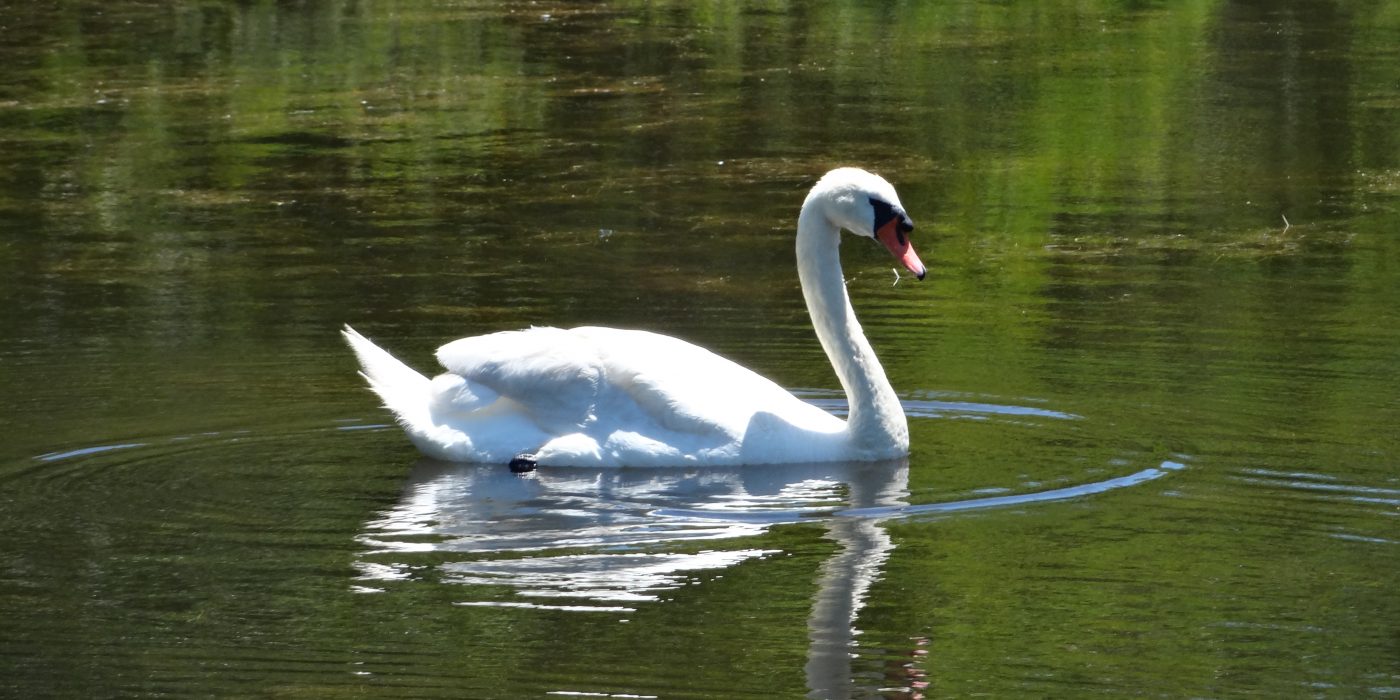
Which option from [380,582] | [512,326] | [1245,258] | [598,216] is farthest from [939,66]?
[380,582]

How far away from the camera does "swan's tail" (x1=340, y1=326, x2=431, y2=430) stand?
945cm

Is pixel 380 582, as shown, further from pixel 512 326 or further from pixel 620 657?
pixel 512 326

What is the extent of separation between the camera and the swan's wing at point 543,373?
30.5 feet

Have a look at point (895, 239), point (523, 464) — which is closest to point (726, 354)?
point (895, 239)

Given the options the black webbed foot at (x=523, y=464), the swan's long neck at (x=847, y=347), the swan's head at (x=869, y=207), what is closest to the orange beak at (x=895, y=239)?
the swan's head at (x=869, y=207)

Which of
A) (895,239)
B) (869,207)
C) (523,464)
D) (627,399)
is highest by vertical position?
(869,207)

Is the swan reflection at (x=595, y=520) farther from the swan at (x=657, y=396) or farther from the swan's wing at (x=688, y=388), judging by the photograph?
the swan's wing at (x=688, y=388)

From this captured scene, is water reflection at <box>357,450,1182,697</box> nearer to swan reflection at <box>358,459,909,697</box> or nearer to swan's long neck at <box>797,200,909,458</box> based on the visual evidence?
swan reflection at <box>358,459,909,697</box>

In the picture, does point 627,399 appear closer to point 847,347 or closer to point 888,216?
point 847,347

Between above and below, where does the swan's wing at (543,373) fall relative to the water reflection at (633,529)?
above

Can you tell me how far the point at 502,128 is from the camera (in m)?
19.8

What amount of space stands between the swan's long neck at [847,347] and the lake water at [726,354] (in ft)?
0.85

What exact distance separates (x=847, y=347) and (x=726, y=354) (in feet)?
6.12

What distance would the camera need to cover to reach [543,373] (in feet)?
30.5
